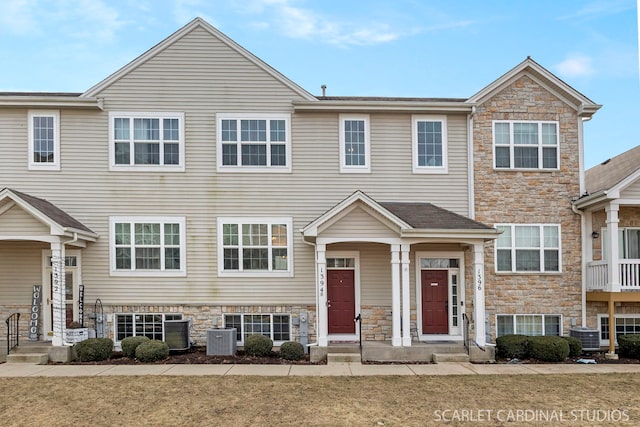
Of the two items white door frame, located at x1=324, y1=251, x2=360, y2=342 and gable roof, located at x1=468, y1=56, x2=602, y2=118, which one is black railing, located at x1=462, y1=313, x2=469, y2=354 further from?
gable roof, located at x1=468, y1=56, x2=602, y2=118

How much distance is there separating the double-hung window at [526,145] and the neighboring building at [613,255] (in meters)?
1.58

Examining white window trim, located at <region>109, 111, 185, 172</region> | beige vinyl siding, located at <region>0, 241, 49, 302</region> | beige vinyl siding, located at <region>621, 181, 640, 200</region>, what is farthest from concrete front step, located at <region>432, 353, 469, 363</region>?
beige vinyl siding, located at <region>0, 241, 49, 302</region>

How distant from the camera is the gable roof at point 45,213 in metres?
12.3

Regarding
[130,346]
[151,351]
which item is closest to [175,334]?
[151,351]

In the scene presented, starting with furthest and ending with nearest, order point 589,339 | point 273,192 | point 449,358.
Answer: point 273,192 < point 589,339 < point 449,358

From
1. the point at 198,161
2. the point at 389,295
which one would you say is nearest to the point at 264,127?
the point at 198,161

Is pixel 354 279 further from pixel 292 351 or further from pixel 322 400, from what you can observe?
pixel 322 400

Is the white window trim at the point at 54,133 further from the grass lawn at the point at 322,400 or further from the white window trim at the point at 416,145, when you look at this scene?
the white window trim at the point at 416,145

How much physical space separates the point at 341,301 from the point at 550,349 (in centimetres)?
566

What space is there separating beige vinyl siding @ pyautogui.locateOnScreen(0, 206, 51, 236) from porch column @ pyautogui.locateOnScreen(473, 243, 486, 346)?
1125 cm

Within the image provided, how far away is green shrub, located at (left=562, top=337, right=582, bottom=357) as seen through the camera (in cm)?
1316

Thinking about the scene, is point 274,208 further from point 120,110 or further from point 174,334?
point 120,110

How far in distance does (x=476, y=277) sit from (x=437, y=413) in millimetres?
5569

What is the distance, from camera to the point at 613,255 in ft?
43.7
